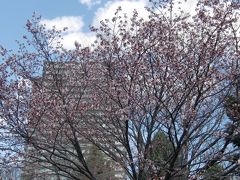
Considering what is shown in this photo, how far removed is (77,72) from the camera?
34.4 ft

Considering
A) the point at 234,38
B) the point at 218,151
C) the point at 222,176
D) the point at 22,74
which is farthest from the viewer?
the point at 22,74

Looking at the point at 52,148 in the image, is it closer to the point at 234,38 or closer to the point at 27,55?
the point at 27,55

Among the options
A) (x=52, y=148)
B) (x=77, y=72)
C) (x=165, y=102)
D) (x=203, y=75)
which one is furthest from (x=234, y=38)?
(x=52, y=148)

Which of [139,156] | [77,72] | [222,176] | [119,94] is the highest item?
[77,72]

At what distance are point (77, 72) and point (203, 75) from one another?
3.15m

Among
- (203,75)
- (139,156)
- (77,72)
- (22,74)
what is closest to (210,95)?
(203,75)

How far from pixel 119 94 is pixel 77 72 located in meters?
1.78

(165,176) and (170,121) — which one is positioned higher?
(170,121)

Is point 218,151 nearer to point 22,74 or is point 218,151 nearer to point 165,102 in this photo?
point 165,102

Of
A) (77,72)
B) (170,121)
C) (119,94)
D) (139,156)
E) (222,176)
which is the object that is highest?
(77,72)

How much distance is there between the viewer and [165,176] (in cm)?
879

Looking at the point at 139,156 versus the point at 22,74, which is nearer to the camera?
the point at 139,156

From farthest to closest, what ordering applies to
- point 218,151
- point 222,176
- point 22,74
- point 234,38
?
point 22,74 → point 234,38 → point 218,151 → point 222,176

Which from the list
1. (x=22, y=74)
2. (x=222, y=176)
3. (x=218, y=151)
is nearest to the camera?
(x=222, y=176)
